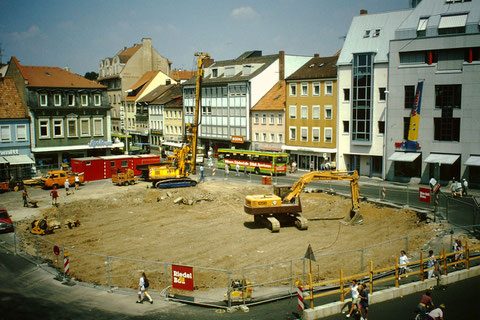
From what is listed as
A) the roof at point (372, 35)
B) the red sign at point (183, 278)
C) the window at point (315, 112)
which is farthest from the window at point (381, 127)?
the red sign at point (183, 278)

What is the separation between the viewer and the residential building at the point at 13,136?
51.6 metres

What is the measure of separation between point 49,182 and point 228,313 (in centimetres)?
3516

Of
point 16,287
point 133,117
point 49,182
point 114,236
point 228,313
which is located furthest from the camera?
point 133,117

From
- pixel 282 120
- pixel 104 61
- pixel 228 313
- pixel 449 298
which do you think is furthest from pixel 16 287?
pixel 104 61

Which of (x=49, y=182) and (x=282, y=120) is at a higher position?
(x=282, y=120)

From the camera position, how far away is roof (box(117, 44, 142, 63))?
9744cm

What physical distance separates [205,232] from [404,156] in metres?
26.1

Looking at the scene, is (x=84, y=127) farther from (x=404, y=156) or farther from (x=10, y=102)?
(x=404, y=156)

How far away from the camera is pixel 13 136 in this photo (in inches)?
2112

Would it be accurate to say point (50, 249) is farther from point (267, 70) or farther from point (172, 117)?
point (172, 117)

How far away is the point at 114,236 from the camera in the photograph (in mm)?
31484

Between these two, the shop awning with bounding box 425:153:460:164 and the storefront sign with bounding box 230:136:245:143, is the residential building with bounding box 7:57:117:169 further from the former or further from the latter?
the shop awning with bounding box 425:153:460:164

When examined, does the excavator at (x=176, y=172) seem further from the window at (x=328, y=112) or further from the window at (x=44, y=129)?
the window at (x=328, y=112)

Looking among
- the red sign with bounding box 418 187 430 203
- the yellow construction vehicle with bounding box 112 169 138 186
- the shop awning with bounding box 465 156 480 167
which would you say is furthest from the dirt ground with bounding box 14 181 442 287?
the shop awning with bounding box 465 156 480 167
